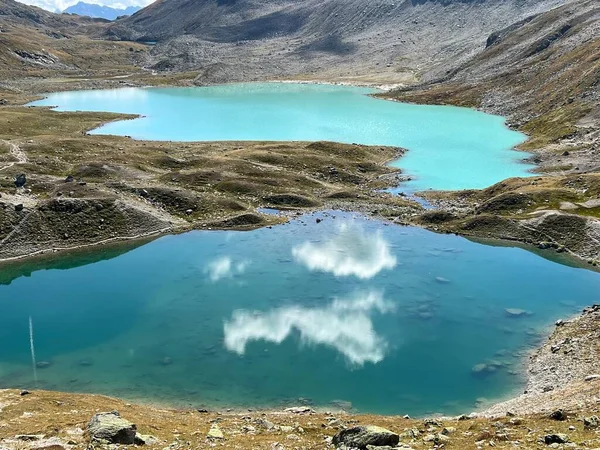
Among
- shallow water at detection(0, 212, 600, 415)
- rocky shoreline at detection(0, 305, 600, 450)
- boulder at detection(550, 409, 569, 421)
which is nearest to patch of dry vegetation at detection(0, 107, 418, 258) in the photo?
shallow water at detection(0, 212, 600, 415)

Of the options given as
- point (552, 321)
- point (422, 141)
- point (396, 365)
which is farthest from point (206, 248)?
point (422, 141)

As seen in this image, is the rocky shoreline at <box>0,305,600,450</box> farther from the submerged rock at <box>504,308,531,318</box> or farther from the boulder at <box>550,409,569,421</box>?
the submerged rock at <box>504,308,531,318</box>

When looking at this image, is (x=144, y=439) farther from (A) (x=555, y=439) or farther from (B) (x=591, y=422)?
(B) (x=591, y=422)

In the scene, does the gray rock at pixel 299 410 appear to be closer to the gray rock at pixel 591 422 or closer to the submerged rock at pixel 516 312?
the gray rock at pixel 591 422

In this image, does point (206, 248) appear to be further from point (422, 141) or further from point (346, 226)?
point (422, 141)

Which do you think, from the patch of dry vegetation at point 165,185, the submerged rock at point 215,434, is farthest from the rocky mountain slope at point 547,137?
the submerged rock at point 215,434

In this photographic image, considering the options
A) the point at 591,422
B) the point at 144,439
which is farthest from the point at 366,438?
the point at 144,439
